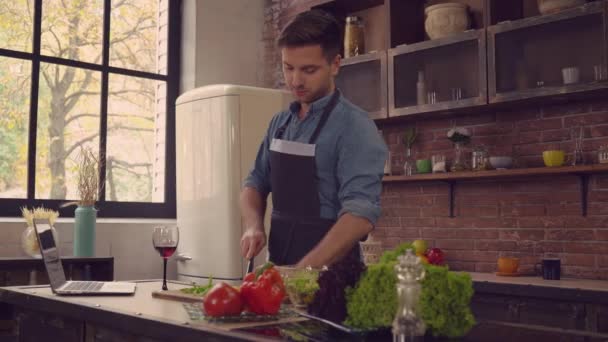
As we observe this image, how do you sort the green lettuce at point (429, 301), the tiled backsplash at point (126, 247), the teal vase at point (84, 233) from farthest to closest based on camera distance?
the tiled backsplash at point (126, 247) → the teal vase at point (84, 233) → the green lettuce at point (429, 301)

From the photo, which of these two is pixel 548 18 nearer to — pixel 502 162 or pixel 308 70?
pixel 502 162

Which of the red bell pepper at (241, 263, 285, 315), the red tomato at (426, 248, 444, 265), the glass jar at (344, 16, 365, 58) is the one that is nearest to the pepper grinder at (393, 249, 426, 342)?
the red bell pepper at (241, 263, 285, 315)

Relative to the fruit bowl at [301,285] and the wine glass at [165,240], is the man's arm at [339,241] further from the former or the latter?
the wine glass at [165,240]

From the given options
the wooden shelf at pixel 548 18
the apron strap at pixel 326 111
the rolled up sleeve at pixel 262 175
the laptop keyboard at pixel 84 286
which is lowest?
the laptop keyboard at pixel 84 286

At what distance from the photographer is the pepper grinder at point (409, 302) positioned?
0.99m

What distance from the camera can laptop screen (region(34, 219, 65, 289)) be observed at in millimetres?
2070

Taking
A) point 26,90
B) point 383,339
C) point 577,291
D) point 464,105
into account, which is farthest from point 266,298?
point 26,90

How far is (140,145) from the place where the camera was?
471cm

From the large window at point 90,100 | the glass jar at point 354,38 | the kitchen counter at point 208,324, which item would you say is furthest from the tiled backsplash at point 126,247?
the glass jar at point 354,38

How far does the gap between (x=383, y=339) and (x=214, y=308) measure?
38 cm

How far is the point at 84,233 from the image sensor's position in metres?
3.82

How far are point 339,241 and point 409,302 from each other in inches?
37.7

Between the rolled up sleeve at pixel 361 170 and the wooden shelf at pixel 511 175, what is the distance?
1.54 metres

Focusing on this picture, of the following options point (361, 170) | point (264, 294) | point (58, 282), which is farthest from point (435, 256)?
point (264, 294)
